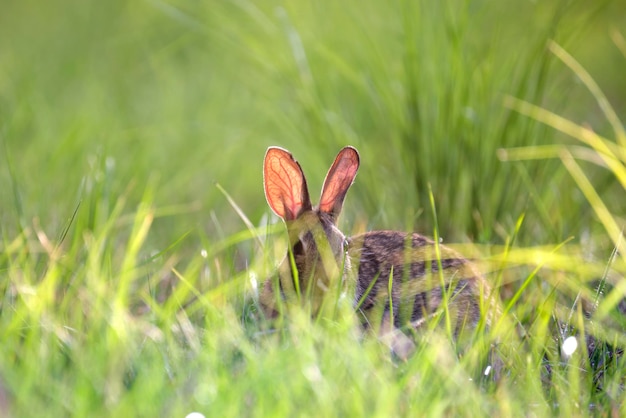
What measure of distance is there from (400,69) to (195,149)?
4.59ft

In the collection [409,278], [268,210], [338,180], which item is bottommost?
[409,278]

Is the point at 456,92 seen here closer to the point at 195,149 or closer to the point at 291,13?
the point at 291,13

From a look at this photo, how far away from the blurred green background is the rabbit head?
0.95 ft

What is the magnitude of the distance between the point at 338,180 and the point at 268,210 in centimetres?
33

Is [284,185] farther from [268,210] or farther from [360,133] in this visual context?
[360,133]

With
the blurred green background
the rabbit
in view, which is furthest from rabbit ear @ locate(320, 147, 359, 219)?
the blurred green background

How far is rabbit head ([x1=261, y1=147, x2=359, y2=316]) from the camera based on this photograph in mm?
3129

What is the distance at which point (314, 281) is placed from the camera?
3123 mm

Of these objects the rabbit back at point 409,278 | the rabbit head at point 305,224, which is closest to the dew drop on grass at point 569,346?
the rabbit back at point 409,278

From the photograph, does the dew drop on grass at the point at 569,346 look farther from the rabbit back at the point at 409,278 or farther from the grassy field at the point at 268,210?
the rabbit back at the point at 409,278

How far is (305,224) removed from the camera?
10.6 ft

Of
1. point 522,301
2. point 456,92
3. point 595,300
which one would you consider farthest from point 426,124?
point 595,300

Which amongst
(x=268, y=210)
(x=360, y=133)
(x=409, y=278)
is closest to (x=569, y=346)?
(x=409, y=278)

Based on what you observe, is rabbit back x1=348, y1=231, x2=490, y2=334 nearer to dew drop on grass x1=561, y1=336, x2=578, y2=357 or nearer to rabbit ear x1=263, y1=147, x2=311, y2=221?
rabbit ear x1=263, y1=147, x2=311, y2=221
